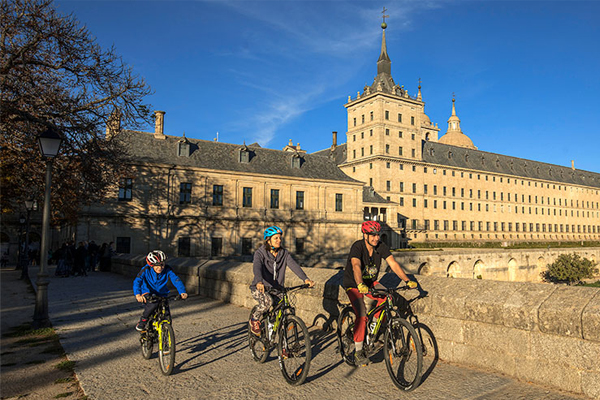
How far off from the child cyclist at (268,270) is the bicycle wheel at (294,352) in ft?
2.16

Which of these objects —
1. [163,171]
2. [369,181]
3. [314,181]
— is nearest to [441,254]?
[314,181]

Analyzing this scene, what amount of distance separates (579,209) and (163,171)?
110m

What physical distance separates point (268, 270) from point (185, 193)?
1432 inches

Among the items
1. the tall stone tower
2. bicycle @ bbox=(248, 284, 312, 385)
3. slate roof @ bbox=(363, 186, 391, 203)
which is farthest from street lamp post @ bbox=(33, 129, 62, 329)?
the tall stone tower

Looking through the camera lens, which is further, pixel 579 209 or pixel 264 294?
pixel 579 209

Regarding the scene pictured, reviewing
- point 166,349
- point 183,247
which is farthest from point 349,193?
point 166,349

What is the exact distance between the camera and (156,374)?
585 cm

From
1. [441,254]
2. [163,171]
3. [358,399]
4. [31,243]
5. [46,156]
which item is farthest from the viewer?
[441,254]

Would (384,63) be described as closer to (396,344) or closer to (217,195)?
(217,195)

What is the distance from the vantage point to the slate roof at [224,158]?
40.0m

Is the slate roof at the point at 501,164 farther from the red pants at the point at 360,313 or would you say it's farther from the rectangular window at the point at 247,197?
the red pants at the point at 360,313

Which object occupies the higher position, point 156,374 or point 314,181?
A: point 314,181

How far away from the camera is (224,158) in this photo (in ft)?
147

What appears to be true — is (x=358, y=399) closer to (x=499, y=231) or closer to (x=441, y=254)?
(x=441, y=254)
